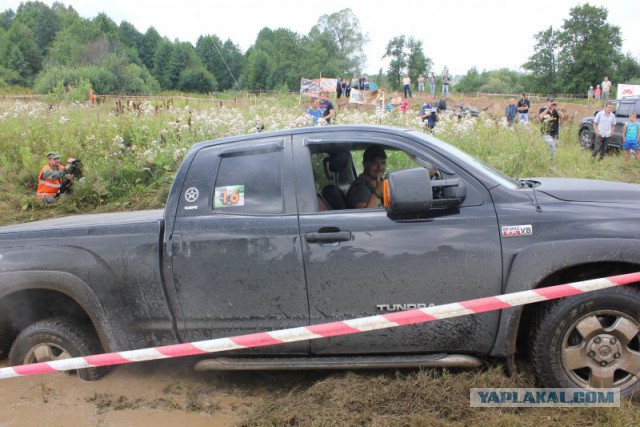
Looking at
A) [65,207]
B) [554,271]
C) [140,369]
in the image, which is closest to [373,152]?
[554,271]

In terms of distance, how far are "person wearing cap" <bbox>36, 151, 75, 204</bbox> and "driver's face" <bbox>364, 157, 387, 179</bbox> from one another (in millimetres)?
7682

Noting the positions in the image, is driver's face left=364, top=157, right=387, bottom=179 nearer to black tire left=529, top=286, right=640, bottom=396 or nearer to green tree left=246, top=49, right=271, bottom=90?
black tire left=529, top=286, right=640, bottom=396

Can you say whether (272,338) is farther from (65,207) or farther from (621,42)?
(621,42)

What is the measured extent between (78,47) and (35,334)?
259 ft

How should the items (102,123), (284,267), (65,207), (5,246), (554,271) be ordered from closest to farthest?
(554,271), (284,267), (5,246), (65,207), (102,123)

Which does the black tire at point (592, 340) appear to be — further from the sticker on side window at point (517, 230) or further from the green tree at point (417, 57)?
the green tree at point (417, 57)

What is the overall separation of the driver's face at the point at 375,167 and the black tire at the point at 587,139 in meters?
13.9

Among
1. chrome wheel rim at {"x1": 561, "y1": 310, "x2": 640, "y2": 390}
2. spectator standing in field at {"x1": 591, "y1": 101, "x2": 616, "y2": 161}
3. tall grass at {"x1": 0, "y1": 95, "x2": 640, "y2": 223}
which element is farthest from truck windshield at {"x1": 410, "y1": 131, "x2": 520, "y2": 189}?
spectator standing in field at {"x1": 591, "y1": 101, "x2": 616, "y2": 161}

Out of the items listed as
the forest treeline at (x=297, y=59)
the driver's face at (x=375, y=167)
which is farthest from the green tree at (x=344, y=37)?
the driver's face at (x=375, y=167)

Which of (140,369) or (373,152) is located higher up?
(373,152)

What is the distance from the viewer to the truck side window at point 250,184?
11.7ft

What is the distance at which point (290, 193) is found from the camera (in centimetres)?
352

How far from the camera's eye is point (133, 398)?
151 inches

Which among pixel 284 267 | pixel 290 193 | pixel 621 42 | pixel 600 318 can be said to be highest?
pixel 621 42
